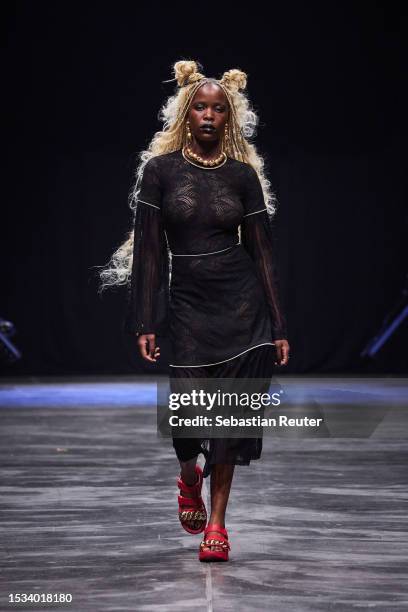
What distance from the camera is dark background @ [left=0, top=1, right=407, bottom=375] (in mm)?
12828

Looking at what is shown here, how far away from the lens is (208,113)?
375cm

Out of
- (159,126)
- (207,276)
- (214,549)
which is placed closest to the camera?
(214,549)

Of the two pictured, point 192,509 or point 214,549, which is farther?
point 192,509

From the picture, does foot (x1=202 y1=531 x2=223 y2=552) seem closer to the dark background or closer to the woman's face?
the woman's face

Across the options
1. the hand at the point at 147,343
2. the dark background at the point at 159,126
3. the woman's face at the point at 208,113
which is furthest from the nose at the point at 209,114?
the dark background at the point at 159,126

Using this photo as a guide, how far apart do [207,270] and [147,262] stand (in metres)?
0.19

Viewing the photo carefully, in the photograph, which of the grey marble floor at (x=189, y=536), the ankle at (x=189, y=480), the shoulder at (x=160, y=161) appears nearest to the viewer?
the grey marble floor at (x=189, y=536)

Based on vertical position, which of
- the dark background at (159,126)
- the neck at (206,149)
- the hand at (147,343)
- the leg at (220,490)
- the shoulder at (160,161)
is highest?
the neck at (206,149)

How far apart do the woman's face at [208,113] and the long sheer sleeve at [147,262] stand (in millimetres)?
164

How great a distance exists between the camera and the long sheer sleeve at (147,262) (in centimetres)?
370

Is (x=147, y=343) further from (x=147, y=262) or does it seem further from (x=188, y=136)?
(x=188, y=136)

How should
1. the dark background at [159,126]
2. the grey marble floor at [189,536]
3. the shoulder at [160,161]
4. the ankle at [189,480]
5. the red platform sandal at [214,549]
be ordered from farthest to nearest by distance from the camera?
the dark background at [159,126]
the ankle at [189,480]
the shoulder at [160,161]
the red platform sandal at [214,549]
the grey marble floor at [189,536]

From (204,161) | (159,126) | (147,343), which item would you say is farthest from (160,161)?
(159,126)

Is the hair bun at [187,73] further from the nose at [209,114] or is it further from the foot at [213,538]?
the foot at [213,538]
